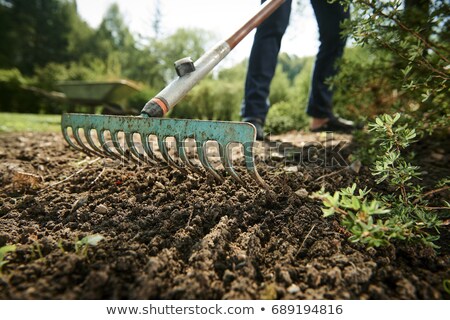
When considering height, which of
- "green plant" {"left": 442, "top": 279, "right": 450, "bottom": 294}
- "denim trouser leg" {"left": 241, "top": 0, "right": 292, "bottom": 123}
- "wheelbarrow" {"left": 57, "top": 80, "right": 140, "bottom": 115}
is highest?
"wheelbarrow" {"left": 57, "top": 80, "right": 140, "bottom": 115}

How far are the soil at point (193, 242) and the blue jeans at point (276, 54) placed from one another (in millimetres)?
1106

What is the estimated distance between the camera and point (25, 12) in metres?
29.8

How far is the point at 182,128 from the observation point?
1.62 metres

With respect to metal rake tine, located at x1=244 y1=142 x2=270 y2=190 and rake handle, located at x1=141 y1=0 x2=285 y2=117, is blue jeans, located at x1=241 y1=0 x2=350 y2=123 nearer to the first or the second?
rake handle, located at x1=141 y1=0 x2=285 y2=117

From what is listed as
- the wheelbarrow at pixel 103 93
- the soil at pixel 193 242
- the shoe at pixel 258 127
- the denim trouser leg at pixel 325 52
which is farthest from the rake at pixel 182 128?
the wheelbarrow at pixel 103 93

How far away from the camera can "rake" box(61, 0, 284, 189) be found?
151cm

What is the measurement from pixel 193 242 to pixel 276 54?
7.55 ft

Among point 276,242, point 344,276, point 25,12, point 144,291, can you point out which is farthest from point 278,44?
point 25,12

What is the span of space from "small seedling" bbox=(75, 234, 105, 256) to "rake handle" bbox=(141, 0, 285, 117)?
34.7 inches

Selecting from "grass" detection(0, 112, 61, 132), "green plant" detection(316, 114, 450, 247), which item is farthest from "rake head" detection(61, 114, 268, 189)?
"grass" detection(0, 112, 61, 132)

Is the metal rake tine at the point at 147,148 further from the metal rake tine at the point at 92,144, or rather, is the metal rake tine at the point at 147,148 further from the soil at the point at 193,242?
the metal rake tine at the point at 92,144

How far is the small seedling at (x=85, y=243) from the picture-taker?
114 centimetres

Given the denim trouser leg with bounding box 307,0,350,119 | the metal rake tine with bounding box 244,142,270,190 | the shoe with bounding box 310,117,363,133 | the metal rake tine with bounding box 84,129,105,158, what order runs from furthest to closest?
1. the shoe with bounding box 310,117,363,133
2. the denim trouser leg with bounding box 307,0,350,119
3. the metal rake tine with bounding box 84,129,105,158
4. the metal rake tine with bounding box 244,142,270,190

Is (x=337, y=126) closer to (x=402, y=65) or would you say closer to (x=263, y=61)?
(x=402, y=65)
